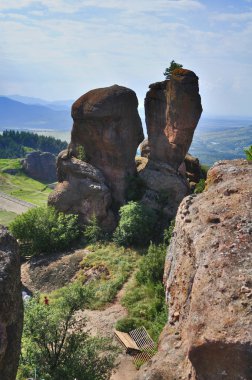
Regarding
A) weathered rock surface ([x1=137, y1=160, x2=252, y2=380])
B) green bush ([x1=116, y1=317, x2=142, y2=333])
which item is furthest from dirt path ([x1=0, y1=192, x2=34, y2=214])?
weathered rock surface ([x1=137, y1=160, x2=252, y2=380])

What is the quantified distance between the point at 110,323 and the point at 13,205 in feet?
203

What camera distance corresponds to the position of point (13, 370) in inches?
467

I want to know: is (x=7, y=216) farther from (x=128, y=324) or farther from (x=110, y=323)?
(x=128, y=324)

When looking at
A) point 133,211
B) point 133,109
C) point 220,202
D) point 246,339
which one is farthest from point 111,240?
point 246,339

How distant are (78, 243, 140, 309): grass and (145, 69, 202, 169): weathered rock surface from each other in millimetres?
11282

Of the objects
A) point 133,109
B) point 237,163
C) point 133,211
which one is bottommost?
point 133,211

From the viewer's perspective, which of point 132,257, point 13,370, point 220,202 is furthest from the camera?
point 132,257

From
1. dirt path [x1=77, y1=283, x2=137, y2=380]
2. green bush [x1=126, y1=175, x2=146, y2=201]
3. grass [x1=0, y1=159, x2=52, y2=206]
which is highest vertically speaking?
green bush [x1=126, y1=175, x2=146, y2=201]

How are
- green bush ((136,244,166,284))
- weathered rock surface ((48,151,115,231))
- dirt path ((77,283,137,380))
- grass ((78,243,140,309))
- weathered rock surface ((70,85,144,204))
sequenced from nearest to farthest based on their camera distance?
dirt path ((77,283,137,380))
green bush ((136,244,166,284))
grass ((78,243,140,309))
weathered rock surface ((70,85,144,204))
weathered rock surface ((48,151,115,231))

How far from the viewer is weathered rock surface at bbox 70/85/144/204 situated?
43.8 meters

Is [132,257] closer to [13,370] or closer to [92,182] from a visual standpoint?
[92,182]

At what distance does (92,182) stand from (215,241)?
1160 inches

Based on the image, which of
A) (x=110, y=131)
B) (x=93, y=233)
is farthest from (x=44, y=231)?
(x=110, y=131)

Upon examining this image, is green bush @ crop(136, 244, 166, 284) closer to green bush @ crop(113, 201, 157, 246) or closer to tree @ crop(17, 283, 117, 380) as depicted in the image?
green bush @ crop(113, 201, 157, 246)
